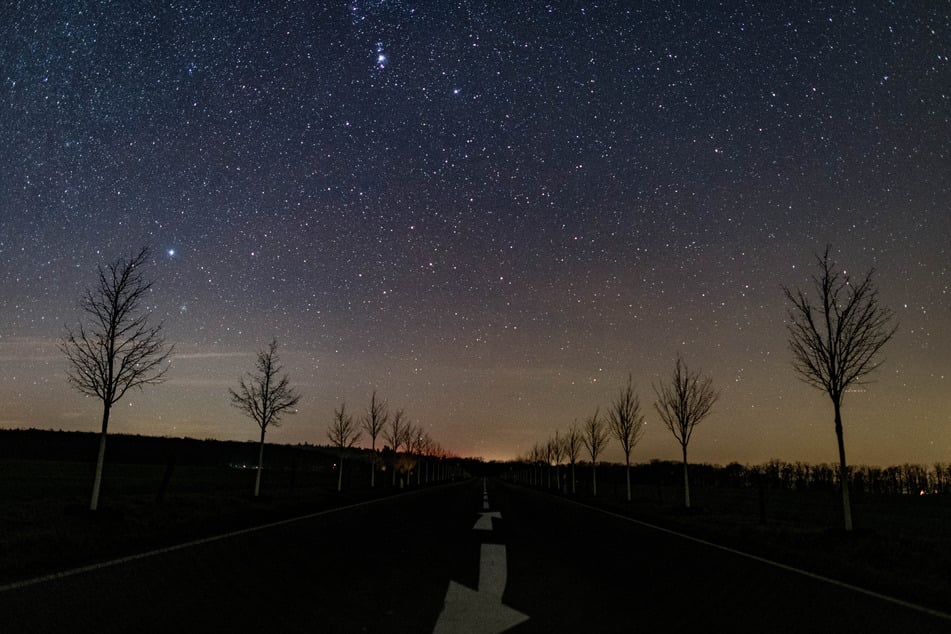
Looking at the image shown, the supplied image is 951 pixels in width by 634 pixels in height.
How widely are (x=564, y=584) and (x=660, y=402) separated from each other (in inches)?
873

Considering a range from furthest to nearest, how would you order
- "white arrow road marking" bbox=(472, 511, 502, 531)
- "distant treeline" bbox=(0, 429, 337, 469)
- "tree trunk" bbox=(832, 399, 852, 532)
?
"distant treeline" bbox=(0, 429, 337, 469)
"tree trunk" bbox=(832, 399, 852, 532)
"white arrow road marking" bbox=(472, 511, 502, 531)

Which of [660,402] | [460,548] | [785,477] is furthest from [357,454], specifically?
[460,548]

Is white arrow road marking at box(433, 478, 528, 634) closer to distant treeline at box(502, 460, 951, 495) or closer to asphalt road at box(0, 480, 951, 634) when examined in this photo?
asphalt road at box(0, 480, 951, 634)

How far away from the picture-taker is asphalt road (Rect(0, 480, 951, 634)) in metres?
4.45

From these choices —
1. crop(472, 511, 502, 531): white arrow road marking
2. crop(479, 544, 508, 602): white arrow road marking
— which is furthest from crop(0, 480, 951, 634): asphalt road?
crop(472, 511, 502, 531): white arrow road marking

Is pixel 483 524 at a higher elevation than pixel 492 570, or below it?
below

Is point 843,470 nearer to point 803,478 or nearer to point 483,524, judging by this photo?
point 483,524

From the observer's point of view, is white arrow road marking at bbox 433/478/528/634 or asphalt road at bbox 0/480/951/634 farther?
asphalt road at bbox 0/480/951/634

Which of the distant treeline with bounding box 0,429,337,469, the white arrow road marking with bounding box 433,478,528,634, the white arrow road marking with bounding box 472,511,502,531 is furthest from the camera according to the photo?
the distant treeline with bounding box 0,429,337,469

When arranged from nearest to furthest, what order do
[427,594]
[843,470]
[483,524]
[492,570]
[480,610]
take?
1. [480,610]
2. [427,594]
3. [492,570]
4. [483,524]
5. [843,470]

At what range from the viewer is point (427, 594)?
5.50 m

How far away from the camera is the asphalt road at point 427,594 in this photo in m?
4.45

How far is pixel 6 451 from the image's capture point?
406ft

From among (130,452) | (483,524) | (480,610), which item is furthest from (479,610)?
(130,452)
